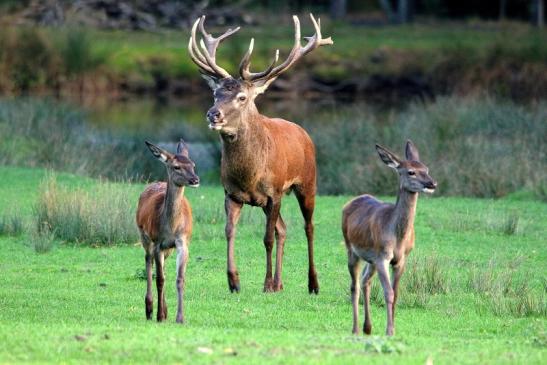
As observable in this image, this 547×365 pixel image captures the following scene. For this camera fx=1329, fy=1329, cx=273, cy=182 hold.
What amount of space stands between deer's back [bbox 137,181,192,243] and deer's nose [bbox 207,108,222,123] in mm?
1551

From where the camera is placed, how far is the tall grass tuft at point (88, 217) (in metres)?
17.1

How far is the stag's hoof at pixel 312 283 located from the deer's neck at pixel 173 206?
2.95 meters

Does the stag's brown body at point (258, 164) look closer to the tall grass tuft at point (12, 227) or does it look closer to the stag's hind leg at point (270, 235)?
the stag's hind leg at point (270, 235)

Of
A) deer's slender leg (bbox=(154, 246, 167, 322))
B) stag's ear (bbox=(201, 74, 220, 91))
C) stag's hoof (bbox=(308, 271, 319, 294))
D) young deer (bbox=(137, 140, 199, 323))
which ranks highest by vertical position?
stag's ear (bbox=(201, 74, 220, 91))

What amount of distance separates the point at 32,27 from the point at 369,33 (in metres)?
16.2

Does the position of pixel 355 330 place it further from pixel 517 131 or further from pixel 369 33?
pixel 369 33

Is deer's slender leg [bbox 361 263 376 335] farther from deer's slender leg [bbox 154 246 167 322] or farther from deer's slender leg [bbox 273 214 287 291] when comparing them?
deer's slender leg [bbox 273 214 287 291]

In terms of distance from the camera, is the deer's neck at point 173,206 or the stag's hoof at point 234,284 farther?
the stag's hoof at point 234,284

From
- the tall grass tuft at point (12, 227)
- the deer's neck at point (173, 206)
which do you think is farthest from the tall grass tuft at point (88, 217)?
the deer's neck at point (173, 206)

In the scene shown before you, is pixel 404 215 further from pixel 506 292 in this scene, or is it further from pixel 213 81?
pixel 213 81

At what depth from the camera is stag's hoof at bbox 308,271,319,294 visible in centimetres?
1401

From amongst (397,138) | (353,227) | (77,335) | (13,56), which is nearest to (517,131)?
(397,138)

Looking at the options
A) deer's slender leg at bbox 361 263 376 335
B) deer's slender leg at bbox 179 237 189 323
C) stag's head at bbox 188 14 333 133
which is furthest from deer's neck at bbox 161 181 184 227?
stag's head at bbox 188 14 333 133

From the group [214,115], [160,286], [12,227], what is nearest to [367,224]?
[160,286]
